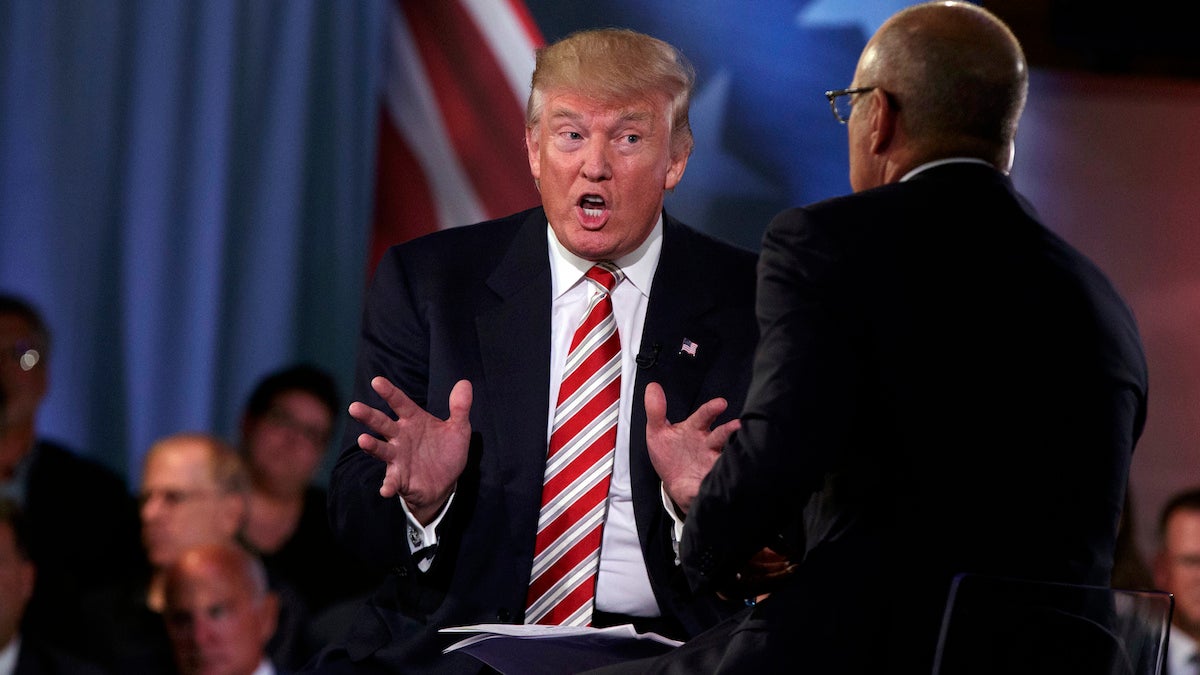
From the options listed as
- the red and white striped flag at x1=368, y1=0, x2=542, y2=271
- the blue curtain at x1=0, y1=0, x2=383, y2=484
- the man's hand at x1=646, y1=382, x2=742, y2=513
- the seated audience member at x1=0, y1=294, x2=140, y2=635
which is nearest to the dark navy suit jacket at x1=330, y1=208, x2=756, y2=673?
the man's hand at x1=646, y1=382, x2=742, y2=513

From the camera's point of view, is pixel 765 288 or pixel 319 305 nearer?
pixel 765 288

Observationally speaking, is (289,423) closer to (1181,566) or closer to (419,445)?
(419,445)

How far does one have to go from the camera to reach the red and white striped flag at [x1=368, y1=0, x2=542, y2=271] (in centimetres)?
399

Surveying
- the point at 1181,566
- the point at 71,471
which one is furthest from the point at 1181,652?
the point at 71,471

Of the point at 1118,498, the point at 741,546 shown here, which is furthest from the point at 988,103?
the point at 741,546

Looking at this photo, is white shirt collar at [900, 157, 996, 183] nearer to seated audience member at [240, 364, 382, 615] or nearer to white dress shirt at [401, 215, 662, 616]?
white dress shirt at [401, 215, 662, 616]

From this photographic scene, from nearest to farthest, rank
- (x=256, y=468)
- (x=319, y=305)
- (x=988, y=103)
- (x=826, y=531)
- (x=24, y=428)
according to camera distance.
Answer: (x=826, y=531) → (x=988, y=103) → (x=24, y=428) → (x=256, y=468) → (x=319, y=305)

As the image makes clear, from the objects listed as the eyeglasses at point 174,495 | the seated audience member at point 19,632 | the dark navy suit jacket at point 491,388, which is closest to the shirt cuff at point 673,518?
the dark navy suit jacket at point 491,388

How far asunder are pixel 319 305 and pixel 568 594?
244 centimetres

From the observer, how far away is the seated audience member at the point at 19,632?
3283mm

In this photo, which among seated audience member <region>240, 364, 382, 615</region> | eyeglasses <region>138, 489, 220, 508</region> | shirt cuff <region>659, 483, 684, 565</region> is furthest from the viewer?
seated audience member <region>240, 364, 382, 615</region>

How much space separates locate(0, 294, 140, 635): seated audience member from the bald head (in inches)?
107

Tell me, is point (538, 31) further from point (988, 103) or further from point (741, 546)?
point (741, 546)

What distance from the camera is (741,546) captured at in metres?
1.61
